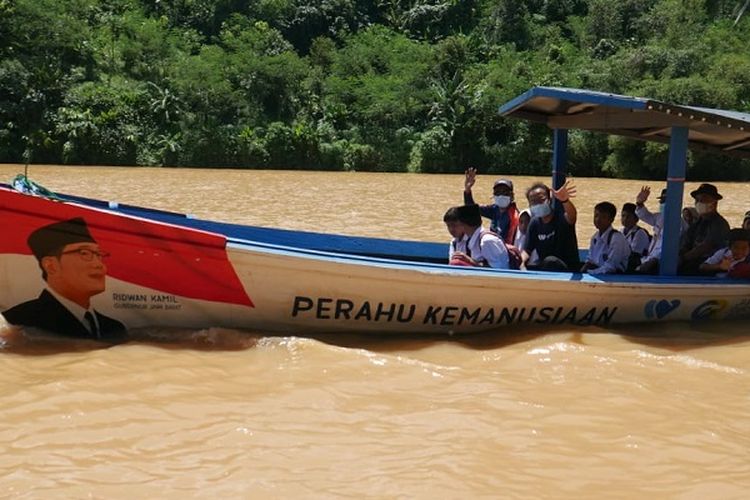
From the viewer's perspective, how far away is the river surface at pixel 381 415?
3801 mm

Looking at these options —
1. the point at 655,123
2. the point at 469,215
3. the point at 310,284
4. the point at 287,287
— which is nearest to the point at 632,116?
the point at 655,123

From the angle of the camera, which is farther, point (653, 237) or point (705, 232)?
point (653, 237)

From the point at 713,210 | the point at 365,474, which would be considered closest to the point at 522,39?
the point at 713,210

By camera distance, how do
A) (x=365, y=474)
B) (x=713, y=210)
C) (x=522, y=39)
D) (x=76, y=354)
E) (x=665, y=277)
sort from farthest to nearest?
(x=522, y=39)
(x=713, y=210)
(x=665, y=277)
(x=76, y=354)
(x=365, y=474)

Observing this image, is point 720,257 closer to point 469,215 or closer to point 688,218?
point 688,218

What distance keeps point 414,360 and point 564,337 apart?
1.28 meters

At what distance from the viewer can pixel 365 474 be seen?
152 inches

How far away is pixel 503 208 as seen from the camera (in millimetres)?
7617

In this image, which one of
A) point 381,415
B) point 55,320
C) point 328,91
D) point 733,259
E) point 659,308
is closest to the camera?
point 381,415

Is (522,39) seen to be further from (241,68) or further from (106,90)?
(106,90)

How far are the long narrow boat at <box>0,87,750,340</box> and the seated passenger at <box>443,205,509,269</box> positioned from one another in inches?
15.7

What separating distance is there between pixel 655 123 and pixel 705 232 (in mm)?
1180

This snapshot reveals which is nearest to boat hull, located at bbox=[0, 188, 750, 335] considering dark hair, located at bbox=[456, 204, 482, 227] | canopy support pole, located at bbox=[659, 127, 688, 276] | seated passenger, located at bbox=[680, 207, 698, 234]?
canopy support pole, located at bbox=[659, 127, 688, 276]

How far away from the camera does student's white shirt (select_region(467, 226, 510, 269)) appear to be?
254 inches
